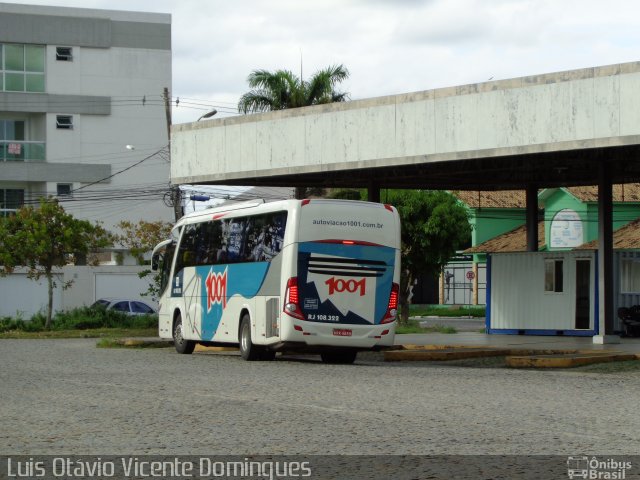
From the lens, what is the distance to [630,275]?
1567 inches

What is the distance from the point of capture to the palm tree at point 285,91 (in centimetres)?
5391

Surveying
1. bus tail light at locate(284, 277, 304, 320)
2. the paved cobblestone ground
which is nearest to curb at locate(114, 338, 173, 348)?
the paved cobblestone ground

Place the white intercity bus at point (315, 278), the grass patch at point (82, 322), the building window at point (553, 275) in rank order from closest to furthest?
the white intercity bus at point (315, 278) → the building window at point (553, 275) → the grass patch at point (82, 322)

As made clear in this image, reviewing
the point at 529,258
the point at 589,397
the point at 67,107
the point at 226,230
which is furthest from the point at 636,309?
the point at 67,107

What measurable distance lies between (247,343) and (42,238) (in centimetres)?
1960

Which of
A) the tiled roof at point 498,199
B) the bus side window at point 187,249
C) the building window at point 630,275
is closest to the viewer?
the bus side window at point 187,249

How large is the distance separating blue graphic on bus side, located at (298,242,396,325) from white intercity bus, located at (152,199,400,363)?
20 millimetres

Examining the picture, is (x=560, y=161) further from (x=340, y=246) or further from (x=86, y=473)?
(x=86, y=473)

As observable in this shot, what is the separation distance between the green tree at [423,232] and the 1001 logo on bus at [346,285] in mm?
27393

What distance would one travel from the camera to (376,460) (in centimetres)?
1041

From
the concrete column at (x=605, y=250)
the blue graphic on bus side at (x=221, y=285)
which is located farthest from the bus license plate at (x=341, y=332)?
the concrete column at (x=605, y=250)

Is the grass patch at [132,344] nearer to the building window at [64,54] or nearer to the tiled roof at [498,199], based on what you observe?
the building window at [64,54]

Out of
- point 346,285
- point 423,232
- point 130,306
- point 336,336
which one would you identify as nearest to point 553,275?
point 346,285

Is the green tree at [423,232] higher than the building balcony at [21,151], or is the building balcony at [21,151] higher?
the building balcony at [21,151]
